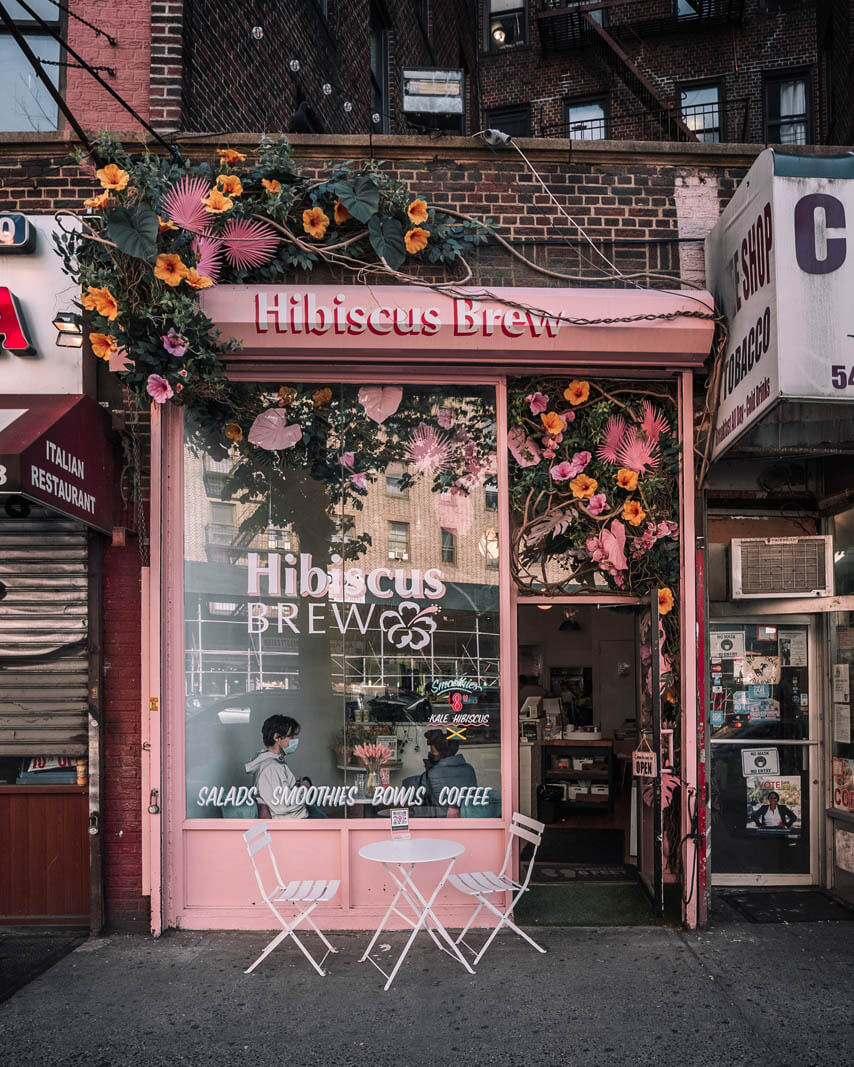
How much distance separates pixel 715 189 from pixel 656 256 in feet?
2.24

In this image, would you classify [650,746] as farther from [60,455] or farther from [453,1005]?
[60,455]

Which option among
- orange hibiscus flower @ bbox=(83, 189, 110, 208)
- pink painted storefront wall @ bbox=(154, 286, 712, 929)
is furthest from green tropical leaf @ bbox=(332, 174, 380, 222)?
orange hibiscus flower @ bbox=(83, 189, 110, 208)

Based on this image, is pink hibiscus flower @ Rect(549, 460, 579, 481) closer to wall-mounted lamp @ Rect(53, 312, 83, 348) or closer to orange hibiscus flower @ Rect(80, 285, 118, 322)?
orange hibiscus flower @ Rect(80, 285, 118, 322)

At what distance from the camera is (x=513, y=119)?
66.9 feet

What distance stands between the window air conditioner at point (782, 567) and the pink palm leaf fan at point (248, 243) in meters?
4.35

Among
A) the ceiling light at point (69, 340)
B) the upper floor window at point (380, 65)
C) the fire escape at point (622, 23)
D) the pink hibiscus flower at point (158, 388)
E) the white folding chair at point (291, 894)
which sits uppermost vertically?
the fire escape at point (622, 23)

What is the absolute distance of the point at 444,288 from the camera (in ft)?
20.6

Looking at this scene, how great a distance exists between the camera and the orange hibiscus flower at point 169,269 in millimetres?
5758

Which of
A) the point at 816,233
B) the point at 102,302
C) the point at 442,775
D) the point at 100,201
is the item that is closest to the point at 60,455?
the point at 102,302

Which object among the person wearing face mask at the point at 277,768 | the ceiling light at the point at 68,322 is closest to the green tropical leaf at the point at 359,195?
the ceiling light at the point at 68,322

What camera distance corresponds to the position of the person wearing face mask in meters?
6.45

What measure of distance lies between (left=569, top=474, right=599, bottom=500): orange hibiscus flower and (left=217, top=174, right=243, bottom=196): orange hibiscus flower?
315cm

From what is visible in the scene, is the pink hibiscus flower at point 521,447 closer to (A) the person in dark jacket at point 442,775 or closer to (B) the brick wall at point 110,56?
(A) the person in dark jacket at point 442,775

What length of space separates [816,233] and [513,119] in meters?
17.0
